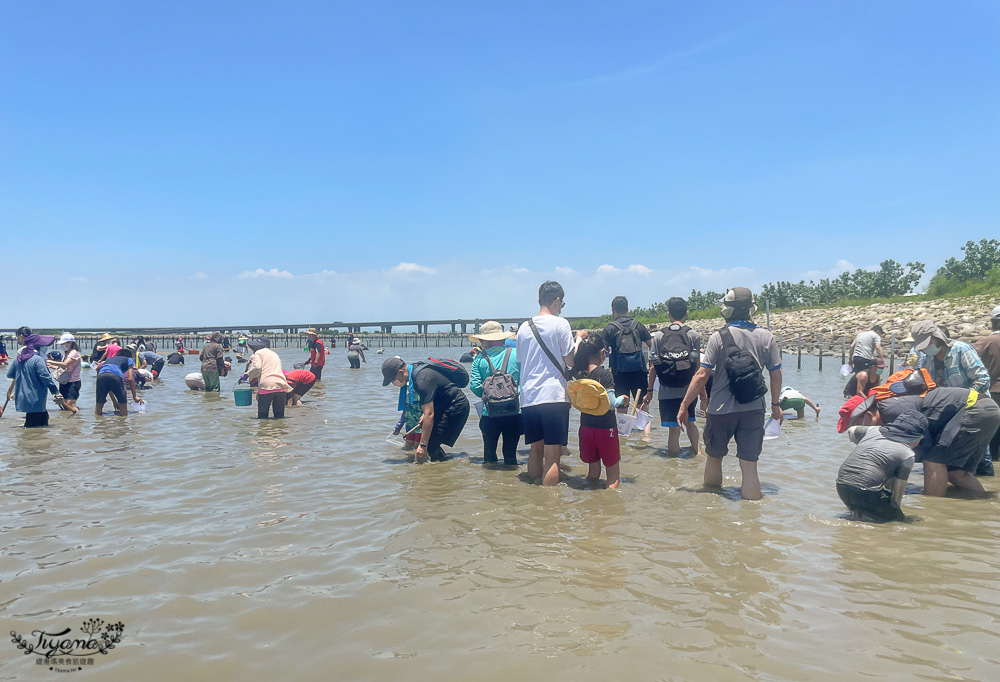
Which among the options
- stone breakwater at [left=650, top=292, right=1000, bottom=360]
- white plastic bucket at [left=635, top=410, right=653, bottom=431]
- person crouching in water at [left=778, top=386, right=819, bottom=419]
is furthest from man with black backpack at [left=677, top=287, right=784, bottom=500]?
stone breakwater at [left=650, top=292, right=1000, bottom=360]

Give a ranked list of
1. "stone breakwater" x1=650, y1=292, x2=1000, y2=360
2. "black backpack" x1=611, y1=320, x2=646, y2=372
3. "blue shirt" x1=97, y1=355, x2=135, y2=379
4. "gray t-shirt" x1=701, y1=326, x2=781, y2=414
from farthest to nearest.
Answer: "stone breakwater" x1=650, y1=292, x2=1000, y2=360 < "blue shirt" x1=97, y1=355, x2=135, y2=379 < "black backpack" x1=611, y1=320, x2=646, y2=372 < "gray t-shirt" x1=701, y1=326, x2=781, y2=414

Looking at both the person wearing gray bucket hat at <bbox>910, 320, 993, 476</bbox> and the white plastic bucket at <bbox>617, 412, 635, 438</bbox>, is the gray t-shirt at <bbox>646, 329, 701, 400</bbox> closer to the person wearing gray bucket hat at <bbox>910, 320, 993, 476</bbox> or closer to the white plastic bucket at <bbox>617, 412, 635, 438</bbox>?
the white plastic bucket at <bbox>617, 412, 635, 438</bbox>

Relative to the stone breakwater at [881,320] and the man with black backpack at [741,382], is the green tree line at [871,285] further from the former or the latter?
the man with black backpack at [741,382]

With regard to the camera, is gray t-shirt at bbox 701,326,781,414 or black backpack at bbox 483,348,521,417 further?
black backpack at bbox 483,348,521,417

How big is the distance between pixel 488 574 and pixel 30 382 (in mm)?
9767

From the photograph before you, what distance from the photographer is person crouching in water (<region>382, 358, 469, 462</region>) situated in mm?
6918

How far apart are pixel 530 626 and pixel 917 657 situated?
1.89 metres

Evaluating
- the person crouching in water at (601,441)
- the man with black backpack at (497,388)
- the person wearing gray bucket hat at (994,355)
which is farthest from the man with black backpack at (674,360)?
the person wearing gray bucket hat at (994,355)

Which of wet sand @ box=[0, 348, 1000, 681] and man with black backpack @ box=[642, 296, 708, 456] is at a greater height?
man with black backpack @ box=[642, 296, 708, 456]

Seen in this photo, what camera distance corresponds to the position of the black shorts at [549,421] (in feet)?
19.2

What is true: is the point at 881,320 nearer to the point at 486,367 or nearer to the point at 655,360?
the point at 655,360

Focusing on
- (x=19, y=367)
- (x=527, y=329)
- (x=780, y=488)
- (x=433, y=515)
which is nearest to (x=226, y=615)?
(x=433, y=515)

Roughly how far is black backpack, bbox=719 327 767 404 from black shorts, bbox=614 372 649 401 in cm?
247

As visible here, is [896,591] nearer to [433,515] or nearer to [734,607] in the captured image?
[734,607]
